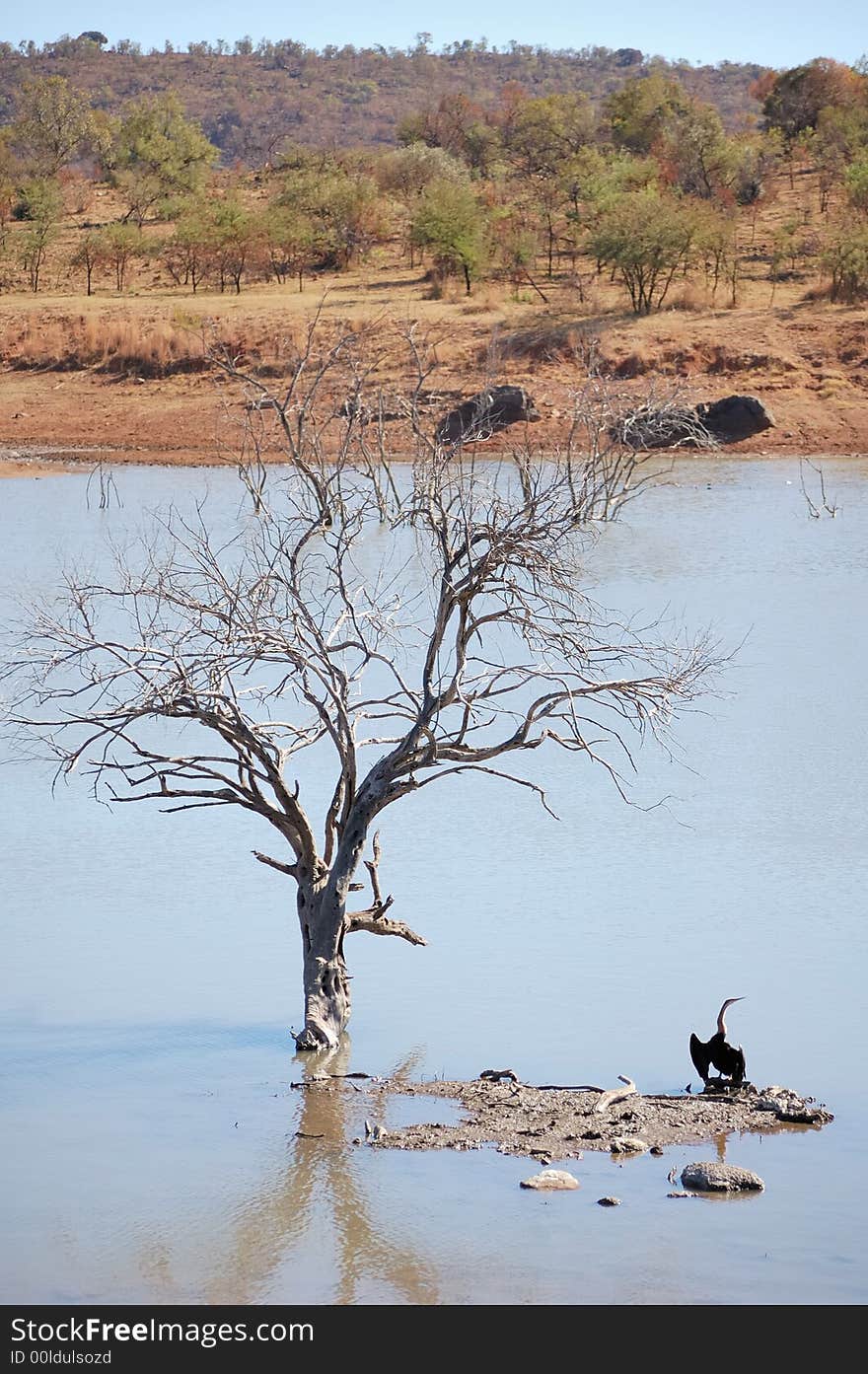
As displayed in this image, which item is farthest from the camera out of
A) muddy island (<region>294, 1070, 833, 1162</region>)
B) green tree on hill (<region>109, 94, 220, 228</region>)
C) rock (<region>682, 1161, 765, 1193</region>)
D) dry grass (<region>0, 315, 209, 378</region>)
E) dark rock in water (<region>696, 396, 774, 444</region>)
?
green tree on hill (<region>109, 94, 220, 228</region>)

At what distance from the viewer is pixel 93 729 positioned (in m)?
14.6

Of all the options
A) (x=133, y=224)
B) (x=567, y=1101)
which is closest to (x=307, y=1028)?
(x=567, y=1101)

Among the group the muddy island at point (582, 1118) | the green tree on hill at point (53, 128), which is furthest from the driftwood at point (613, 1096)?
the green tree on hill at point (53, 128)

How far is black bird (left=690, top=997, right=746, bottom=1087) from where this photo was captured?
8.02 meters

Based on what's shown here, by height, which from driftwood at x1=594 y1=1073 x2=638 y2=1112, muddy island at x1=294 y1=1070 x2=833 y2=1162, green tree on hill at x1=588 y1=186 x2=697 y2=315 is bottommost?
muddy island at x1=294 y1=1070 x2=833 y2=1162

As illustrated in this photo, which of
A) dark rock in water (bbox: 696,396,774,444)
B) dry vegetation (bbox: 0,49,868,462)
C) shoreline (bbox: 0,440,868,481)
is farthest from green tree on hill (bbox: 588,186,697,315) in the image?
shoreline (bbox: 0,440,868,481)

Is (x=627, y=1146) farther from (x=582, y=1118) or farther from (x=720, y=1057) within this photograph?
(x=720, y=1057)

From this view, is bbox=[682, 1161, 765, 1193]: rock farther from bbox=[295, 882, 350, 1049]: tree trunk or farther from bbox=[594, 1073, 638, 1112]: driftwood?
bbox=[295, 882, 350, 1049]: tree trunk

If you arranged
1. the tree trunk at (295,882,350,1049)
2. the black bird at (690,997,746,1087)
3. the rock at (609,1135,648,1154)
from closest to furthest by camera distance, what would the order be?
the rock at (609,1135,648,1154), the black bird at (690,997,746,1087), the tree trunk at (295,882,350,1049)

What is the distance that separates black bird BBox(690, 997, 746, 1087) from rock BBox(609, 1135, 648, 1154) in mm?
696

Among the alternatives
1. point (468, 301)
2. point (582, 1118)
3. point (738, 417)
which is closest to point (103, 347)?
point (468, 301)

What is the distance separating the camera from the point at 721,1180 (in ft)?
23.4

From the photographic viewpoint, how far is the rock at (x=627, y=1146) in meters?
7.45

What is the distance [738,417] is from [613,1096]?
24738 mm
